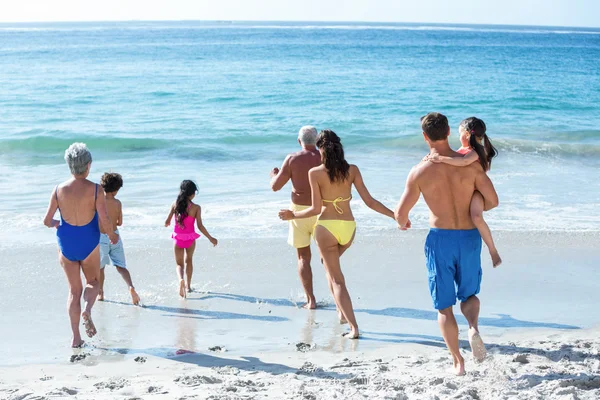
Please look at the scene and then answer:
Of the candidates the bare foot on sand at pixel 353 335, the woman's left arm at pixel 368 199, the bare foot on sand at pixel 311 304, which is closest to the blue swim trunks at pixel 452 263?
the woman's left arm at pixel 368 199

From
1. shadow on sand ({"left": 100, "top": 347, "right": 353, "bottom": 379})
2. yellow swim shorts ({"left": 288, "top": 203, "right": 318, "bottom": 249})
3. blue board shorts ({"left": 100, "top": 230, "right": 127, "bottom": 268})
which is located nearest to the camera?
shadow on sand ({"left": 100, "top": 347, "right": 353, "bottom": 379})

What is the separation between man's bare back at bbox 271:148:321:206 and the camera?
251 inches

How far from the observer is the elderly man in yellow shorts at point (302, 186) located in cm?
637

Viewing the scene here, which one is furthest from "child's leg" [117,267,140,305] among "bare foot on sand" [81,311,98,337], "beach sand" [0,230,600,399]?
"bare foot on sand" [81,311,98,337]

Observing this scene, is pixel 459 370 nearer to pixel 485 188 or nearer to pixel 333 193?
pixel 485 188

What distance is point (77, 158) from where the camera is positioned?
5.34 m

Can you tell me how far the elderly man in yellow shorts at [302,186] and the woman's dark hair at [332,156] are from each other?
687 millimetres

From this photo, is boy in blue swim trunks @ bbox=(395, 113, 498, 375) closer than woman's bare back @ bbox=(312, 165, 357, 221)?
Yes

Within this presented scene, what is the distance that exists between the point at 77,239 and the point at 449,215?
2.66m

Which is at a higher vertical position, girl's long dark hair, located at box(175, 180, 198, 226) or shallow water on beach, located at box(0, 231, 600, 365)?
girl's long dark hair, located at box(175, 180, 198, 226)

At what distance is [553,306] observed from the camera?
6566 mm

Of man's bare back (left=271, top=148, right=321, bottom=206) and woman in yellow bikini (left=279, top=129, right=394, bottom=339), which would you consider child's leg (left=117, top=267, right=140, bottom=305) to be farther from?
woman in yellow bikini (left=279, top=129, right=394, bottom=339)

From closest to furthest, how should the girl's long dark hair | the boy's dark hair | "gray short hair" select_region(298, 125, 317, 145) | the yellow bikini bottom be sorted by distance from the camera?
the yellow bikini bottom < "gray short hair" select_region(298, 125, 317, 145) < the boy's dark hair < the girl's long dark hair

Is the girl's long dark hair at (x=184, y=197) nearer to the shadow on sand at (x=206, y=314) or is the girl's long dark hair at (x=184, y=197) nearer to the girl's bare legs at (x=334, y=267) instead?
the shadow on sand at (x=206, y=314)
